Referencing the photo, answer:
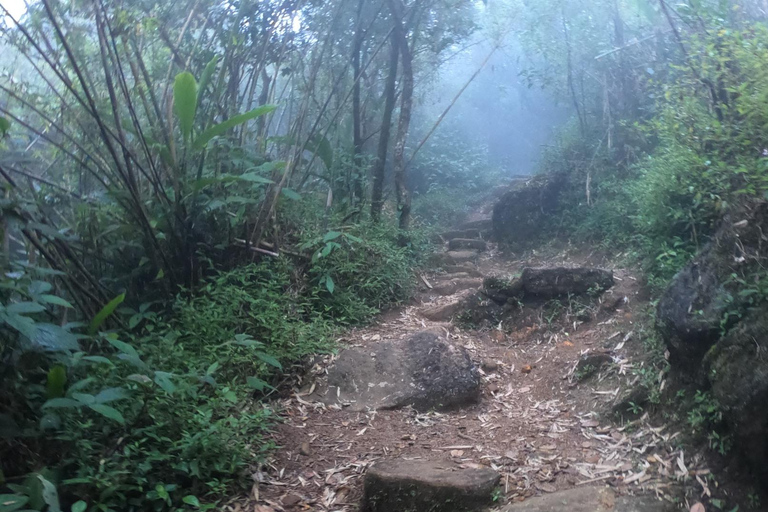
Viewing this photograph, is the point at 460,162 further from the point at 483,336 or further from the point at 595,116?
the point at 483,336

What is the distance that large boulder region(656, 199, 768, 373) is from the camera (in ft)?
8.99

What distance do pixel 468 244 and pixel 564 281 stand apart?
144 inches

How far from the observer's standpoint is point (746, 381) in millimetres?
2338

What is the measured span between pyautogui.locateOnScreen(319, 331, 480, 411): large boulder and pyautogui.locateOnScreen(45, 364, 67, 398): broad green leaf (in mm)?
1635

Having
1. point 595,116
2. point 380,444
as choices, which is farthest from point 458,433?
point 595,116

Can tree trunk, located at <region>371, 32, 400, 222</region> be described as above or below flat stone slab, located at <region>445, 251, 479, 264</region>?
above

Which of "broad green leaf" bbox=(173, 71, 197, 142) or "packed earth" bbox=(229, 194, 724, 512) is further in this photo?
"broad green leaf" bbox=(173, 71, 197, 142)

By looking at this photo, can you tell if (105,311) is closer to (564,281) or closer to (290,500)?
(290,500)

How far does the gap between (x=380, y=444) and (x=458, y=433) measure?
0.48 meters

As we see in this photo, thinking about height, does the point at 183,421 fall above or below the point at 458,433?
above

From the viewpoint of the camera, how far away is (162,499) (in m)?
2.44

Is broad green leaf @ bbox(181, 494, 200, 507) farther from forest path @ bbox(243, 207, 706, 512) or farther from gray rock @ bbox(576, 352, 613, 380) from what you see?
gray rock @ bbox(576, 352, 613, 380)

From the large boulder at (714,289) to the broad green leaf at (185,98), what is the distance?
11.8ft

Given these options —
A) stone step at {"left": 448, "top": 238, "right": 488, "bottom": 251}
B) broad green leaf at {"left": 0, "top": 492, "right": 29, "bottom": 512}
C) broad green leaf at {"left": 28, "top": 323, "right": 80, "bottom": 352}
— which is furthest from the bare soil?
stone step at {"left": 448, "top": 238, "right": 488, "bottom": 251}
